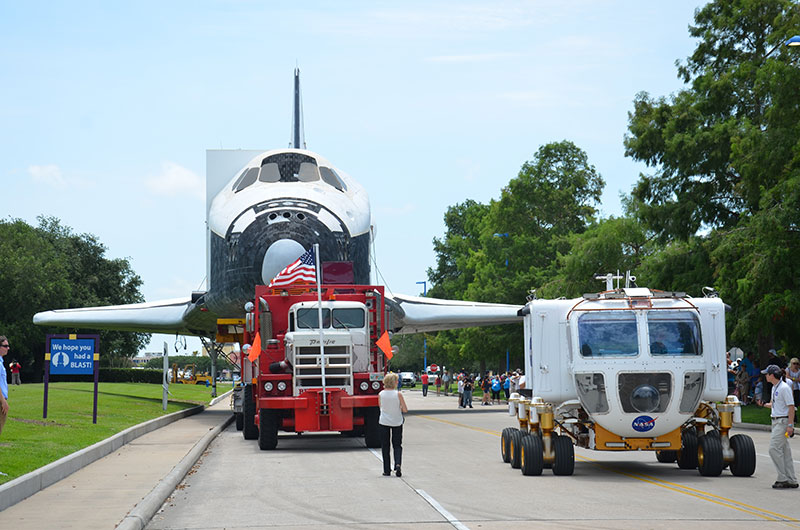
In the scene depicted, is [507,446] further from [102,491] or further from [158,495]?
[102,491]

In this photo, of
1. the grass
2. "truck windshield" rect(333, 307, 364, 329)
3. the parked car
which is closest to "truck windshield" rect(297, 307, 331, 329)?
"truck windshield" rect(333, 307, 364, 329)

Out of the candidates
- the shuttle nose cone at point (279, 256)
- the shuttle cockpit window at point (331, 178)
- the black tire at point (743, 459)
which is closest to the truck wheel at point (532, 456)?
the black tire at point (743, 459)

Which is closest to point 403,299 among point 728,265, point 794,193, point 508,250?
point 728,265

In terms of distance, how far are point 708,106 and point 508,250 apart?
1032 inches

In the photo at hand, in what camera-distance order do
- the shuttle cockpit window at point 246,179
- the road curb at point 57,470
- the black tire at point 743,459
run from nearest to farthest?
1. the road curb at point 57,470
2. the black tire at point 743,459
3. the shuttle cockpit window at point 246,179

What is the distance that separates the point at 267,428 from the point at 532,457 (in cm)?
648

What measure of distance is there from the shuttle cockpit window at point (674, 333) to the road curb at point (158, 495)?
603cm

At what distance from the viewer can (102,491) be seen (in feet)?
38.5

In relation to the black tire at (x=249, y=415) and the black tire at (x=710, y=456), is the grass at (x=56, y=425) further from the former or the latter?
the black tire at (x=710, y=456)

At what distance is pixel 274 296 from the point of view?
20062 millimetres

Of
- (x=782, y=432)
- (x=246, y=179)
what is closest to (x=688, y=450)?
(x=782, y=432)

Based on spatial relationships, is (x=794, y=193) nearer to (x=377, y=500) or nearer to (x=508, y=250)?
(x=377, y=500)

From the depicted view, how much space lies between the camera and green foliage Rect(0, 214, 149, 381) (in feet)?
216

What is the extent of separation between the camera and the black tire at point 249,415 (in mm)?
20891
